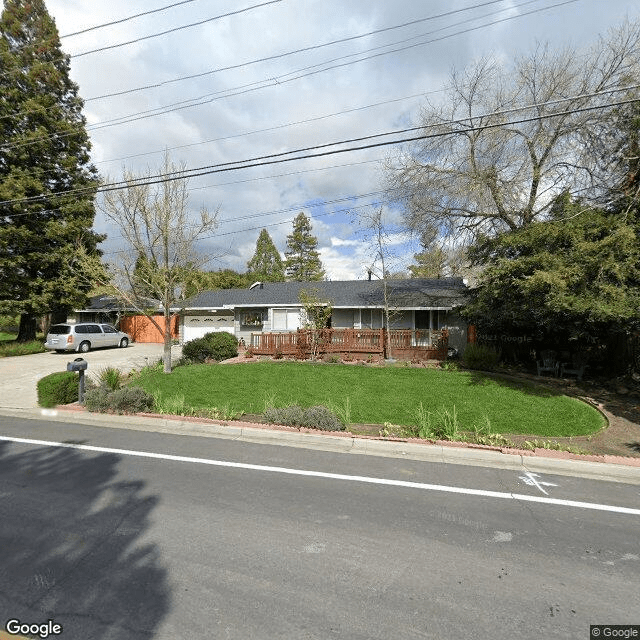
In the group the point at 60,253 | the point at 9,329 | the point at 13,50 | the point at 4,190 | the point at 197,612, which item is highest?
the point at 13,50

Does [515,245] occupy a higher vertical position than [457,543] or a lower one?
higher

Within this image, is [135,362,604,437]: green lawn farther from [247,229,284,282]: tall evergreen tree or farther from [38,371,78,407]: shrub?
[247,229,284,282]: tall evergreen tree

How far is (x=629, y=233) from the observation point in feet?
27.7

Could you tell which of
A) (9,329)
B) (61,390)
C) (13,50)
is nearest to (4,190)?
(13,50)

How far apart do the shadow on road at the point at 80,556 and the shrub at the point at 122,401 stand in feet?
10.3

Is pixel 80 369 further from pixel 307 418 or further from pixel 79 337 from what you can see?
A: pixel 79 337

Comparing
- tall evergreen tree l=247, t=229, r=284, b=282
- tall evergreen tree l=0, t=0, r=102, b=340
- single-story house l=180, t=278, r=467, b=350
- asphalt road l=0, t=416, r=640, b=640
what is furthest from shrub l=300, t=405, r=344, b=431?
tall evergreen tree l=247, t=229, r=284, b=282

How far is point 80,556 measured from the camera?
3238 mm

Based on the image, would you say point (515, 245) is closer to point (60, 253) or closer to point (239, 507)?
point (239, 507)

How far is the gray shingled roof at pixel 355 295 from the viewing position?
1816 centimetres

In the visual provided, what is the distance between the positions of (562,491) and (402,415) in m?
3.59

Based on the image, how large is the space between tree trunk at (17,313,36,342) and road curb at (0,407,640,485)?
56.5 ft

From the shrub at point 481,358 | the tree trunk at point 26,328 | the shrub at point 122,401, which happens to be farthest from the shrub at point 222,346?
the tree trunk at point 26,328

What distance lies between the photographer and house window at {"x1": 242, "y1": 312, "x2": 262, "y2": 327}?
21.6 m
